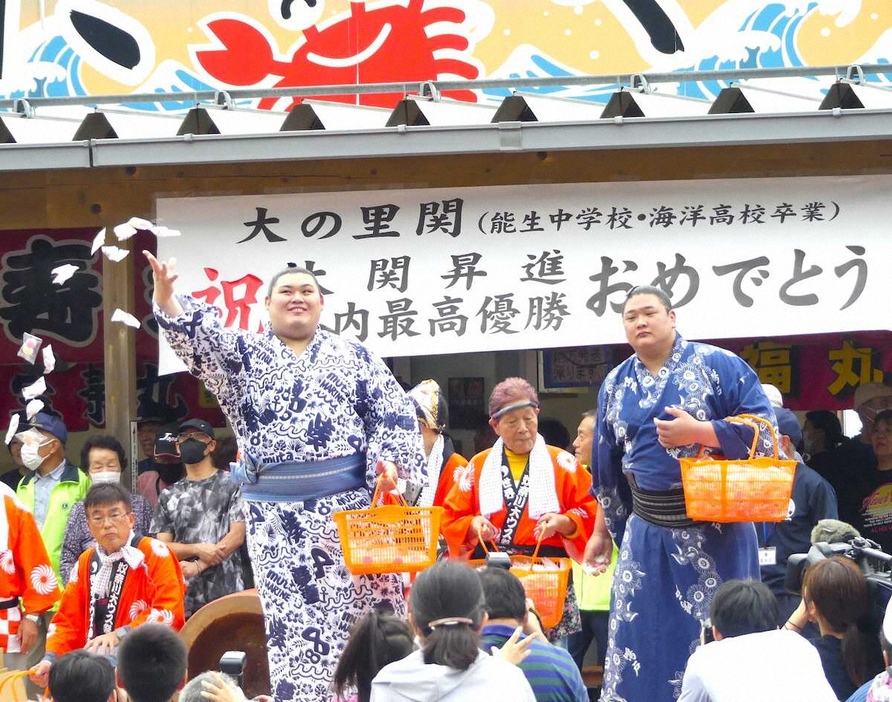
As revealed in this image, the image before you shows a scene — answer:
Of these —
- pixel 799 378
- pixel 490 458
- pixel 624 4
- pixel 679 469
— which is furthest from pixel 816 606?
pixel 799 378

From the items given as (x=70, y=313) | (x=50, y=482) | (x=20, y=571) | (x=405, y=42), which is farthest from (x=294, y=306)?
(x=70, y=313)

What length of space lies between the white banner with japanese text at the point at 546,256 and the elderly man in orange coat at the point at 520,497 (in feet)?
2.76

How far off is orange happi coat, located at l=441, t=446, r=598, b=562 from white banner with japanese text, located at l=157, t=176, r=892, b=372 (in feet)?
3.04

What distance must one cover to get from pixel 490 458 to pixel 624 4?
2414 millimetres

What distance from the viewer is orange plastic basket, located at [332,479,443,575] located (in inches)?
194

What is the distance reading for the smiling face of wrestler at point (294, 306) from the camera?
5234 mm

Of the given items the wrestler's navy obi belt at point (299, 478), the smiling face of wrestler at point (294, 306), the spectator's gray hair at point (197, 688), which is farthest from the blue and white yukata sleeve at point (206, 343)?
the spectator's gray hair at point (197, 688)

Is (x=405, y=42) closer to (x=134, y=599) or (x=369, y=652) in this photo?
(x=134, y=599)

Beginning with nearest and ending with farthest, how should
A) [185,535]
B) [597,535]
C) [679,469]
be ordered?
1. [679,469]
2. [597,535]
3. [185,535]

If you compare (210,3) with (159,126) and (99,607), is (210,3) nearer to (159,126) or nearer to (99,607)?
(159,126)

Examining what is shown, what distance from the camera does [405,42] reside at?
7.26 m

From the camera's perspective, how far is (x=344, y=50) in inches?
288

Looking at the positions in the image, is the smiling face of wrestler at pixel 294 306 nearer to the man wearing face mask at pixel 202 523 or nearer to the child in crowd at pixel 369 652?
the child in crowd at pixel 369 652

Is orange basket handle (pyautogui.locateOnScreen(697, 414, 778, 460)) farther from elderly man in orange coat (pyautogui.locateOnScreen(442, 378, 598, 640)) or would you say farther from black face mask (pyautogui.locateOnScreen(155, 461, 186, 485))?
black face mask (pyautogui.locateOnScreen(155, 461, 186, 485))
